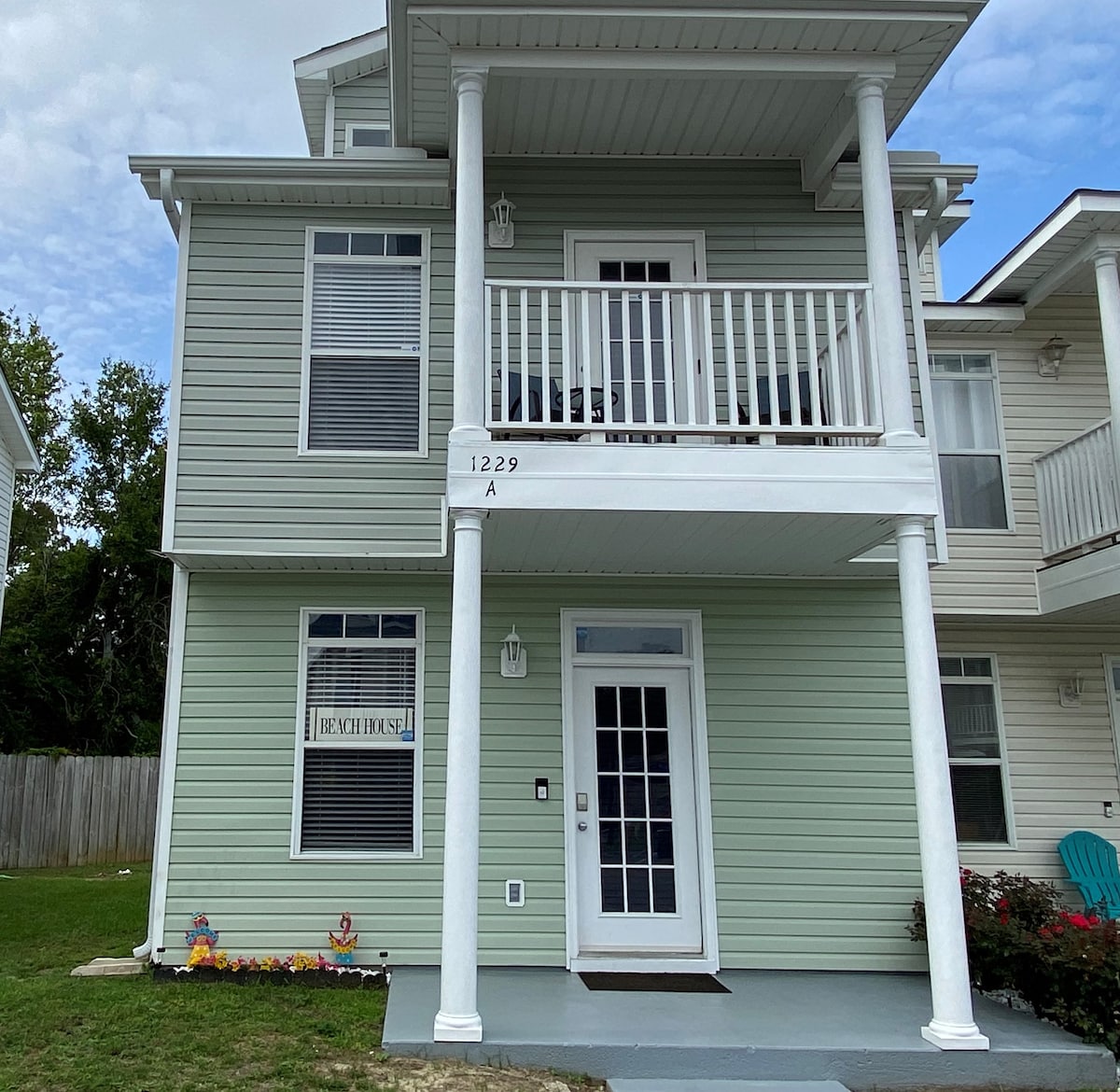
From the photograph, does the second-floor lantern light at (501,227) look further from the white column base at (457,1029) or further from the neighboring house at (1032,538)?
the white column base at (457,1029)

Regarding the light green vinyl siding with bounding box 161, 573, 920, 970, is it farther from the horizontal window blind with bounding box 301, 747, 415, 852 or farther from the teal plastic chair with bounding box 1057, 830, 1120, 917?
the teal plastic chair with bounding box 1057, 830, 1120, 917

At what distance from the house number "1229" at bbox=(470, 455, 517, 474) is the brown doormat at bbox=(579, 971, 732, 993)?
3.21 metres

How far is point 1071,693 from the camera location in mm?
8742

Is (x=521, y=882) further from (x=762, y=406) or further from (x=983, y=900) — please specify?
(x=762, y=406)

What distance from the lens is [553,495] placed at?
5.42 m

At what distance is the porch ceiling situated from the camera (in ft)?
18.7

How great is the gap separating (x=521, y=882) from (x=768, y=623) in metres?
2.53

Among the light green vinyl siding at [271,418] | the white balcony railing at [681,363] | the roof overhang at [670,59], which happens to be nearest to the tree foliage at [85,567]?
the light green vinyl siding at [271,418]

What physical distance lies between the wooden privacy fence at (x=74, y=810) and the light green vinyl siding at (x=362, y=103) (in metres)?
9.70

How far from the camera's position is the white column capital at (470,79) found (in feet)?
19.2

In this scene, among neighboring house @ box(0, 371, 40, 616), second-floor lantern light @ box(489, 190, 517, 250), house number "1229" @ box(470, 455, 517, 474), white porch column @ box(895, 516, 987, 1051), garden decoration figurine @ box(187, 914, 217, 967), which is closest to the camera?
white porch column @ box(895, 516, 987, 1051)

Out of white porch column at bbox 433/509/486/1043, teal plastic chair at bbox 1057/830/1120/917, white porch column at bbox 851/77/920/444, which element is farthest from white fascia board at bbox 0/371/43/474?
teal plastic chair at bbox 1057/830/1120/917

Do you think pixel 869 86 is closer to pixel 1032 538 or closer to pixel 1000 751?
pixel 1032 538

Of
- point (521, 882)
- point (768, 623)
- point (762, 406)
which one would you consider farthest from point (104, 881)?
point (762, 406)
